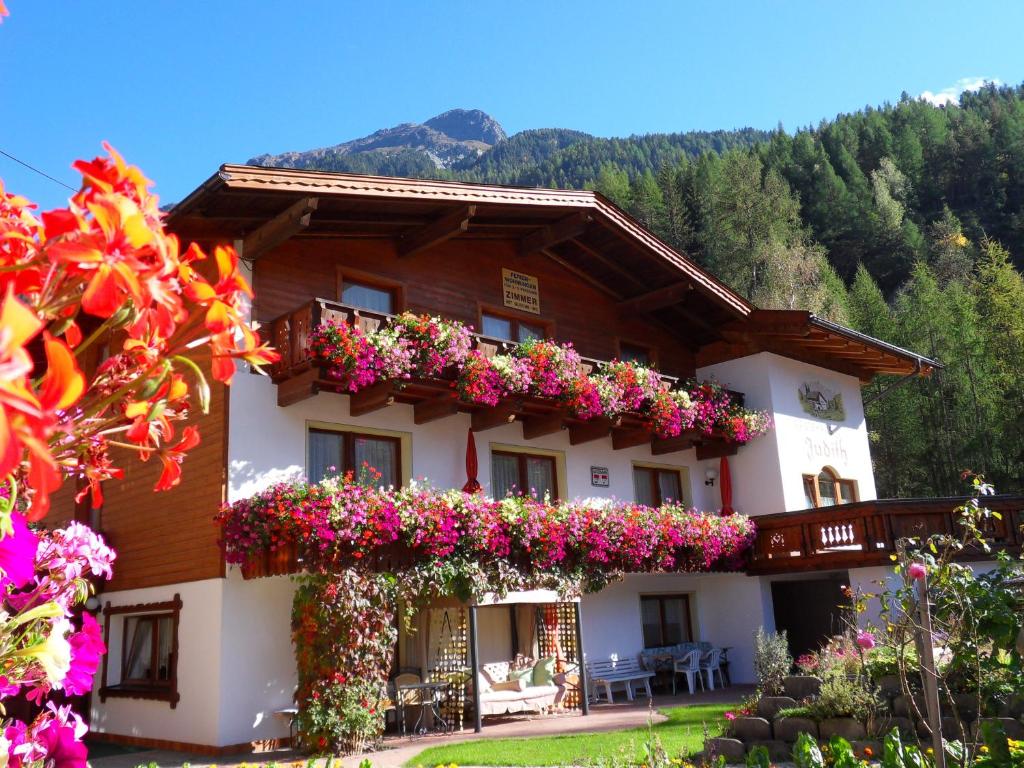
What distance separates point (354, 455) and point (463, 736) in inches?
169

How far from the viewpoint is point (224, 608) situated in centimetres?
1184

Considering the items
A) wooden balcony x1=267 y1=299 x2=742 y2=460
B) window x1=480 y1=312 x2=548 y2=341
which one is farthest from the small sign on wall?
window x1=480 y1=312 x2=548 y2=341

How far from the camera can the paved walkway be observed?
34.5 ft

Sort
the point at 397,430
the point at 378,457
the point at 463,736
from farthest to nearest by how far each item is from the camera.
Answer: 1. the point at 397,430
2. the point at 378,457
3. the point at 463,736

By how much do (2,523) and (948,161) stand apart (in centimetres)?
Result: 6417

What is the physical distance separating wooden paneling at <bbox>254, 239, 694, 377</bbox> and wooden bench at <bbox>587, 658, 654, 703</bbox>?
226 inches

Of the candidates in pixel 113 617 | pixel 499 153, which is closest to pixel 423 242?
pixel 113 617

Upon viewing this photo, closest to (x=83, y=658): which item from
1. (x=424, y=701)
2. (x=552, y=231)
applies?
(x=424, y=701)

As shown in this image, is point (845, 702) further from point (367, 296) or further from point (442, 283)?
point (442, 283)

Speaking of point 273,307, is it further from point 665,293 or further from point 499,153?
point 499,153

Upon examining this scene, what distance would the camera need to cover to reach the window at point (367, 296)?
14.4 metres

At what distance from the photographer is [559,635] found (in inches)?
596

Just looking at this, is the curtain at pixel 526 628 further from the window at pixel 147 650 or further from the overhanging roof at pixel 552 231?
the overhanging roof at pixel 552 231

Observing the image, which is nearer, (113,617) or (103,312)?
(103,312)
